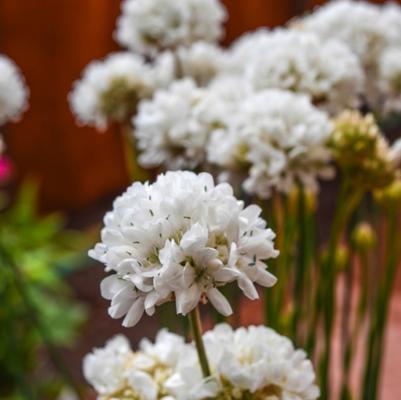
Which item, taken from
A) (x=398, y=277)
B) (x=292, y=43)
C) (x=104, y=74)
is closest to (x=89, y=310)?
(x=398, y=277)

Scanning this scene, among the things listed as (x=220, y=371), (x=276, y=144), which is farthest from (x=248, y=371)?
(x=276, y=144)

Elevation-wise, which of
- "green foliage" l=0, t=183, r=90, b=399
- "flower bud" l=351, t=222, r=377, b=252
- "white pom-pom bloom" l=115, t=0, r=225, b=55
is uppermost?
"green foliage" l=0, t=183, r=90, b=399

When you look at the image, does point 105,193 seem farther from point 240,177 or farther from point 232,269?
point 232,269

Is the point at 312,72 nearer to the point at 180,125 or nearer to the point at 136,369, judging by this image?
the point at 180,125

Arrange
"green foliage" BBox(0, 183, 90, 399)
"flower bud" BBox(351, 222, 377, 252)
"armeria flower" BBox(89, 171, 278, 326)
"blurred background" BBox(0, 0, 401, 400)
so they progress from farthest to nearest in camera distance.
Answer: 1. "blurred background" BBox(0, 0, 401, 400)
2. "green foliage" BBox(0, 183, 90, 399)
3. "flower bud" BBox(351, 222, 377, 252)
4. "armeria flower" BBox(89, 171, 278, 326)

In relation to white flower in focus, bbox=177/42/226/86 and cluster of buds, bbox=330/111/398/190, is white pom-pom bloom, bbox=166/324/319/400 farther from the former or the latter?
white flower in focus, bbox=177/42/226/86

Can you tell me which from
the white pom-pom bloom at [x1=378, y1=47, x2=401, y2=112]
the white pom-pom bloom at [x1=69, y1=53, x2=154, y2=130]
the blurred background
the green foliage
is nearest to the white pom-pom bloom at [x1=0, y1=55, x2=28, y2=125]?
the white pom-pom bloom at [x1=69, y1=53, x2=154, y2=130]

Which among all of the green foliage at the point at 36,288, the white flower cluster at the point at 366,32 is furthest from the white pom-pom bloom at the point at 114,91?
the green foliage at the point at 36,288
